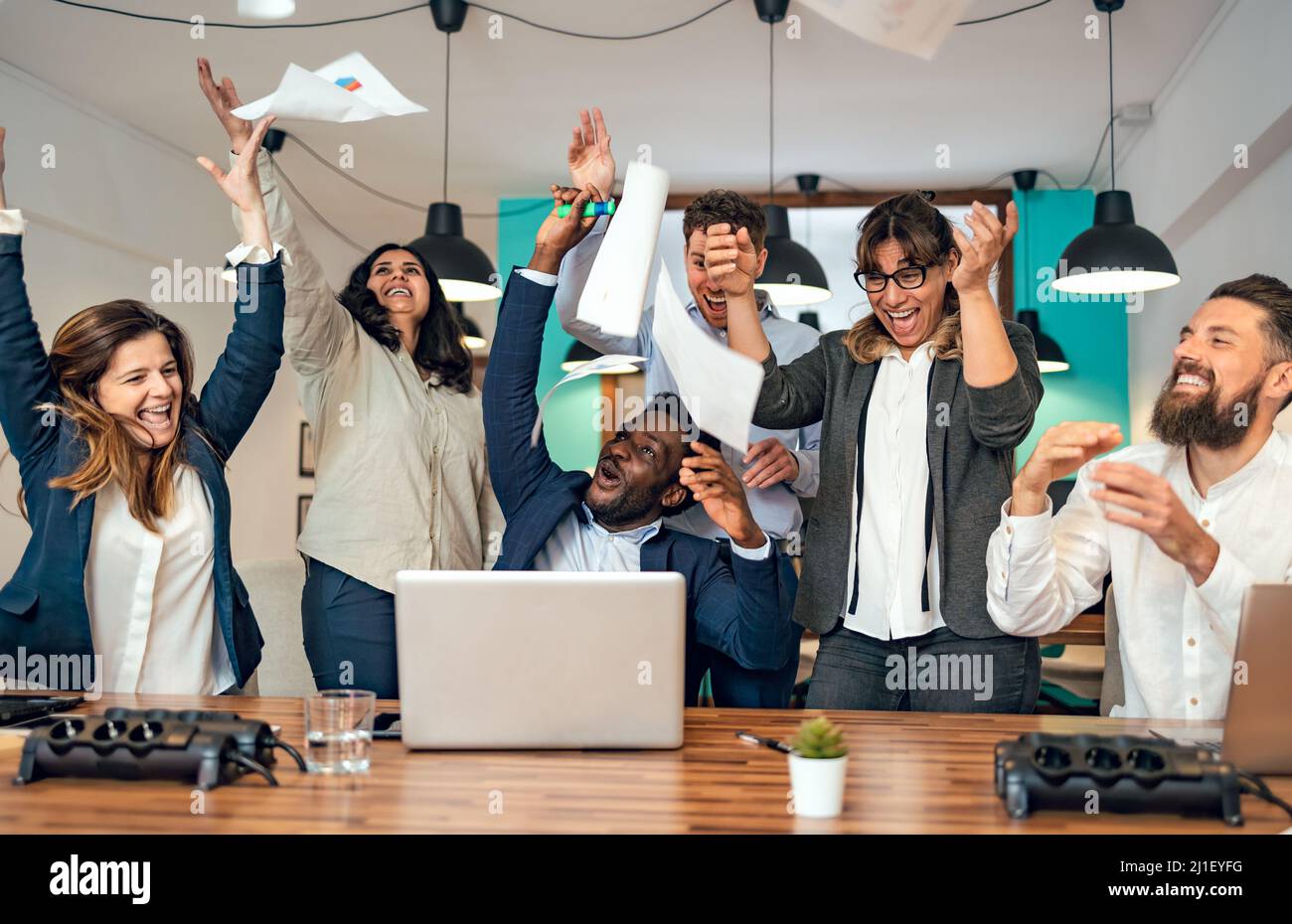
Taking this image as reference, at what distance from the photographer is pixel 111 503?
214cm

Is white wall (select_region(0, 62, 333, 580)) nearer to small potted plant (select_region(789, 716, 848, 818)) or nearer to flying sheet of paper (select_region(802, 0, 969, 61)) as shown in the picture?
flying sheet of paper (select_region(802, 0, 969, 61))

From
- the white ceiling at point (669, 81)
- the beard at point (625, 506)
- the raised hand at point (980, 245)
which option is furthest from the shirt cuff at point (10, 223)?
the white ceiling at point (669, 81)

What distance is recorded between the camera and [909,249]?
2154 millimetres

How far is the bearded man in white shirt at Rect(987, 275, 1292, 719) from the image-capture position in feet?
6.31

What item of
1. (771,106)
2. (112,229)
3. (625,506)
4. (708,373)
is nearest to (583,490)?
(625,506)

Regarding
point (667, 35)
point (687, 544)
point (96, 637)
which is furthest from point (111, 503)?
point (667, 35)

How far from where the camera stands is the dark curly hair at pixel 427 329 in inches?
112

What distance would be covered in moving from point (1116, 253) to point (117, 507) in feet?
11.2

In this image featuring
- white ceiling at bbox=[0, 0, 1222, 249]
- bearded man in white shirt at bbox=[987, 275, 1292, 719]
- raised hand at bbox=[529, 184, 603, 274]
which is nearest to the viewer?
bearded man in white shirt at bbox=[987, 275, 1292, 719]

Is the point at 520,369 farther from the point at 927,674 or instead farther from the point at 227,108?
the point at 927,674

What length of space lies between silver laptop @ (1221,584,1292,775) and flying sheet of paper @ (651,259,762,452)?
2.37 feet

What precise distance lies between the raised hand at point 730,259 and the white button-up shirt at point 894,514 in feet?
1.10

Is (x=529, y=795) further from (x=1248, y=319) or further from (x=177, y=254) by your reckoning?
(x=177, y=254)

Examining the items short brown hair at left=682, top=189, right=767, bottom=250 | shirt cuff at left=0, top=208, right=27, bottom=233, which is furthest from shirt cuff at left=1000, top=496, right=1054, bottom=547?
shirt cuff at left=0, top=208, right=27, bottom=233
